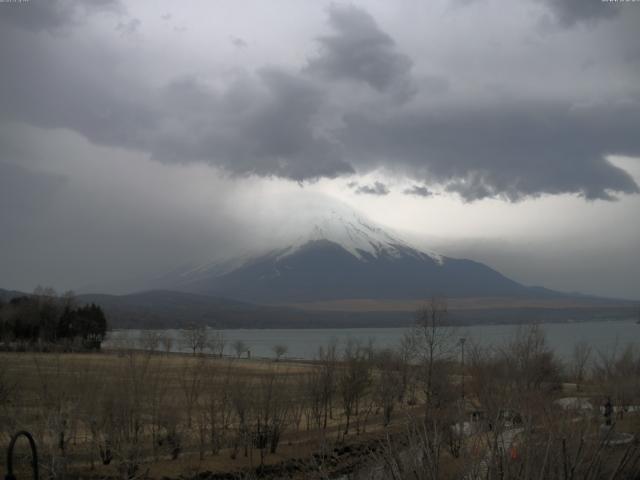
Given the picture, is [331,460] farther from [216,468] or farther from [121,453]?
[121,453]

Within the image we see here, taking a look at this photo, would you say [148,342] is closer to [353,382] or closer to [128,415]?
[353,382]

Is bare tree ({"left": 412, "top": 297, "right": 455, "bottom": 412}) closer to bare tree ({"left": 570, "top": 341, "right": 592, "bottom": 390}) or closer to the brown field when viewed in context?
the brown field

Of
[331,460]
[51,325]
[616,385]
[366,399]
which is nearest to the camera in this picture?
[331,460]

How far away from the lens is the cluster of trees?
101 m

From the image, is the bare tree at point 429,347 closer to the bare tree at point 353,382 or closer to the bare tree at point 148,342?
the bare tree at point 353,382

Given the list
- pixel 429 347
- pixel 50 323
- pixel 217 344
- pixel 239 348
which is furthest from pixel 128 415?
pixel 217 344

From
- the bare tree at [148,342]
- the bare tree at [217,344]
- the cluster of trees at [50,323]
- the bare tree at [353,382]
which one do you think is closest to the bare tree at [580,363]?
the bare tree at [353,382]

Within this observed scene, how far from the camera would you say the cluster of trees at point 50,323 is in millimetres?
100812

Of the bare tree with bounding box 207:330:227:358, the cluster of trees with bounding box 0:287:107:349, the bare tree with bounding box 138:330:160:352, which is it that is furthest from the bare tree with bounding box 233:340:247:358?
the bare tree with bounding box 138:330:160:352

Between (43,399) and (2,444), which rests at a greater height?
(43,399)

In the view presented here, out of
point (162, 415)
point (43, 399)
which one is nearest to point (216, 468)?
point (162, 415)

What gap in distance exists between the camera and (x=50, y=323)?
356 ft

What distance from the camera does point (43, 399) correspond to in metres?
29.2

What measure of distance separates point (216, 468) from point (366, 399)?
19310 millimetres
